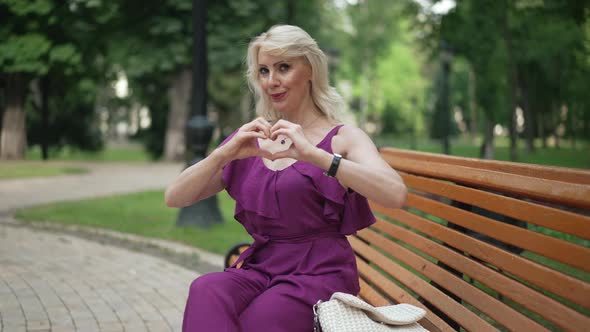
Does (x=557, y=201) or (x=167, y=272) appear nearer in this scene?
(x=557, y=201)

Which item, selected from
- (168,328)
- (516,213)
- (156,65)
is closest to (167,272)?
(168,328)

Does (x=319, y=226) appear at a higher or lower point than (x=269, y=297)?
higher

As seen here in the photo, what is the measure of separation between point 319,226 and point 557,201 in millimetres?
953

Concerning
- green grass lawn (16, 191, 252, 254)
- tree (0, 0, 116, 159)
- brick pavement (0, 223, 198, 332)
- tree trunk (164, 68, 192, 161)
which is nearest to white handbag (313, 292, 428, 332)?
brick pavement (0, 223, 198, 332)

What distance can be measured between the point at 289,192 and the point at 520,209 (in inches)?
34.2

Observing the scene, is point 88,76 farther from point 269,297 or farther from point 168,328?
point 269,297

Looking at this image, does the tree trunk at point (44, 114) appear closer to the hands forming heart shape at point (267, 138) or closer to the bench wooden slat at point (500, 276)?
the bench wooden slat at point (500, 276)

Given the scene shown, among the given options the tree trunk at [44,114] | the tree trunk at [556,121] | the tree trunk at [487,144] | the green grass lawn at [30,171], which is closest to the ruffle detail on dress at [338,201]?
the green grass lawn at [30,171]

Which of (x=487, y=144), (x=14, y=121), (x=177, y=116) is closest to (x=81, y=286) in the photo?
(x=487, y=144)

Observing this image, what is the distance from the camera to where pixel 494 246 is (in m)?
2.58

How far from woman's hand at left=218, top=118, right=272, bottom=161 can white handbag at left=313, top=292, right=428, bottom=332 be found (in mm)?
641

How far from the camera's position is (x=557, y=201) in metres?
2.14

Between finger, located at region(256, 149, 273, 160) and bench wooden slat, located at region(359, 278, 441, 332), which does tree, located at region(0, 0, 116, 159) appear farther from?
finger, located at region(256, 149, 273, 160)

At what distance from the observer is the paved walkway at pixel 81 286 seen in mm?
4434
